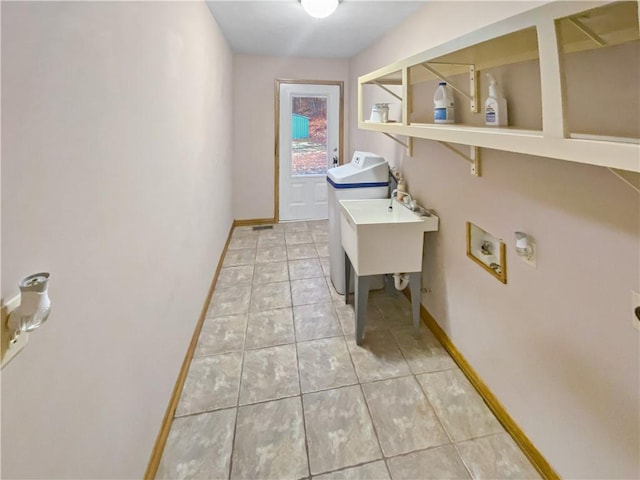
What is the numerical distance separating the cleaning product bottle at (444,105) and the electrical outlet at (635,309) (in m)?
1.18

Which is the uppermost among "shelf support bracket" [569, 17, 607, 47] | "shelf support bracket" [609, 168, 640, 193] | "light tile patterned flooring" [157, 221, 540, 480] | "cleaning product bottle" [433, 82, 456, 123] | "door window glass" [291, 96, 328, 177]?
"door window glass" [291, 96, 328, 177]

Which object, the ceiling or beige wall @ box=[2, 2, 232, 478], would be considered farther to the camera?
the ceiling

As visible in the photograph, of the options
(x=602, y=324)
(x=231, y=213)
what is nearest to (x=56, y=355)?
(x=602, y=324)

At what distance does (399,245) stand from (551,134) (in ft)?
4.36

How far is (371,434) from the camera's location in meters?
1.50

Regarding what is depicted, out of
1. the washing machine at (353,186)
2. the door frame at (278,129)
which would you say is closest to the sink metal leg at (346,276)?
the washing machine at (353,186)

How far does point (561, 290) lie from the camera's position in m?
1.20

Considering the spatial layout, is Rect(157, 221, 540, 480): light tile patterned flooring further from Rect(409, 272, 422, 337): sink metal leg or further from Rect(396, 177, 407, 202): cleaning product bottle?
Rect(396, 177, 407, 202): cleaning product bottle

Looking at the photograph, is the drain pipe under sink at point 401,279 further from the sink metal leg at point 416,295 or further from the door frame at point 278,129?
the door frame at point 278,129

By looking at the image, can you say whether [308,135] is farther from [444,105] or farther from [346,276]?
[444,105]

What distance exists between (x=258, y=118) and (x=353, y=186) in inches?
95.4

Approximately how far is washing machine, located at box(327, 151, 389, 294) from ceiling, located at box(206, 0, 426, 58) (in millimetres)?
1052

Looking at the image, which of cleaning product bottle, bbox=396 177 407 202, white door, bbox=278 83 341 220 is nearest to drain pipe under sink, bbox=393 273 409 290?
cleaning product bottle, bbox=396 177 407 202

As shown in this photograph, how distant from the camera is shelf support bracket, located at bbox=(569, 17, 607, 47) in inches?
31.2
